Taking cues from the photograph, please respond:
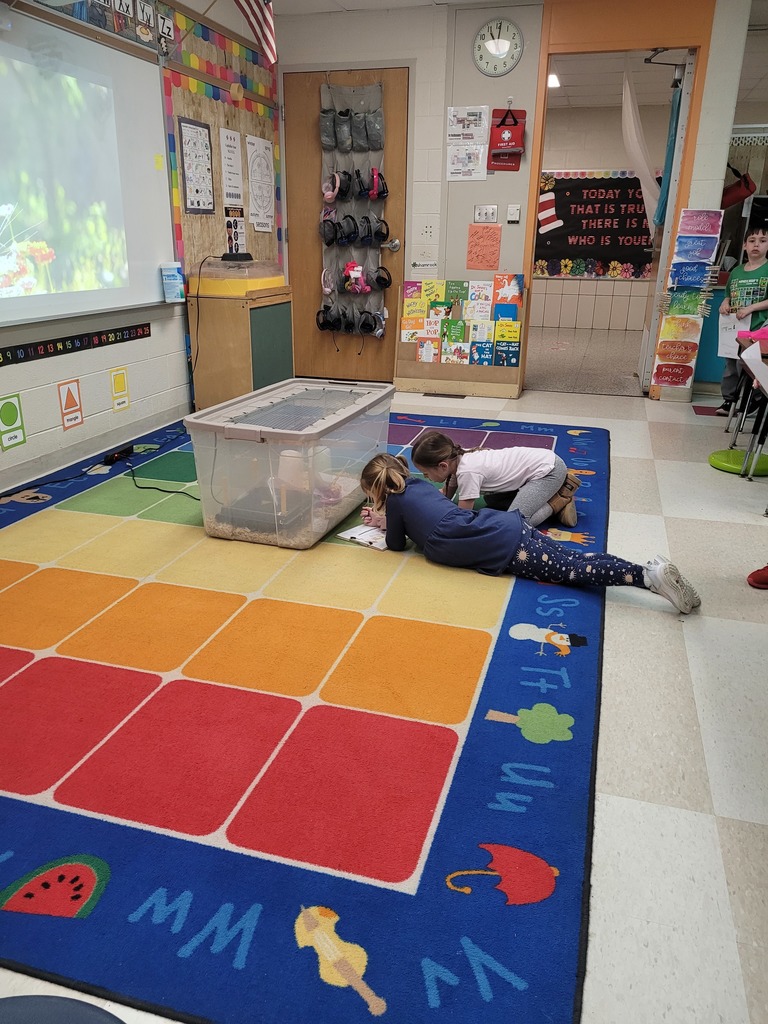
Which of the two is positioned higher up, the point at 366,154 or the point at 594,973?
the point at 366,154

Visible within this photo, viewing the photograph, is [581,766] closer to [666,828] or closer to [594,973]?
[666,828]

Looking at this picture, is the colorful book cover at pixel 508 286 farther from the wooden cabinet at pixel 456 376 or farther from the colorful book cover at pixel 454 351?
the colorful book cover at pixel 454 351

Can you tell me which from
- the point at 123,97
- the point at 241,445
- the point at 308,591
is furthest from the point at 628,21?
the point at 308,591

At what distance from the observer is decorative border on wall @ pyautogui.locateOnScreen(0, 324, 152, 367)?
3531mm

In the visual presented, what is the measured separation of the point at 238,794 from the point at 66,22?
150 inches

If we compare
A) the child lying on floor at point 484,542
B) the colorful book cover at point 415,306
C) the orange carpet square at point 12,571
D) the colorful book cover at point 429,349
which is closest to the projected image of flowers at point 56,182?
the orange carpet square at point 12,571

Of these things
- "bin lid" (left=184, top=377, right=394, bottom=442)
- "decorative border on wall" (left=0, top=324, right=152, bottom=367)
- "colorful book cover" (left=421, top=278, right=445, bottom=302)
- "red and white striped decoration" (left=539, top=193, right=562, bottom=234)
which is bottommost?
"bin lid" (left=184, top=377, right=394, bottom=442)

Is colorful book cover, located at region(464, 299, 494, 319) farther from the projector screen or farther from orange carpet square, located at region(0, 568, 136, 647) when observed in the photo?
orange carpet square, located at region(0, 568, 136, 647)

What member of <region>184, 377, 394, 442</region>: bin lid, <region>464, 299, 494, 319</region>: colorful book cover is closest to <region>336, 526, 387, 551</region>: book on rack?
<region>184, 377, 394, 442</region>: bin lid

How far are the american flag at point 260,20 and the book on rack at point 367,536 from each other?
2715 mm

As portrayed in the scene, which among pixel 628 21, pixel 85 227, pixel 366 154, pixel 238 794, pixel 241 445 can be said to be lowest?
pixel 238 794

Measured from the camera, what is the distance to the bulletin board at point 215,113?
15.3 feet

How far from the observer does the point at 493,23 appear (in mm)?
5352

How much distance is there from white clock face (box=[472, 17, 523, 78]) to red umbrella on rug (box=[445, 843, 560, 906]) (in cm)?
549
